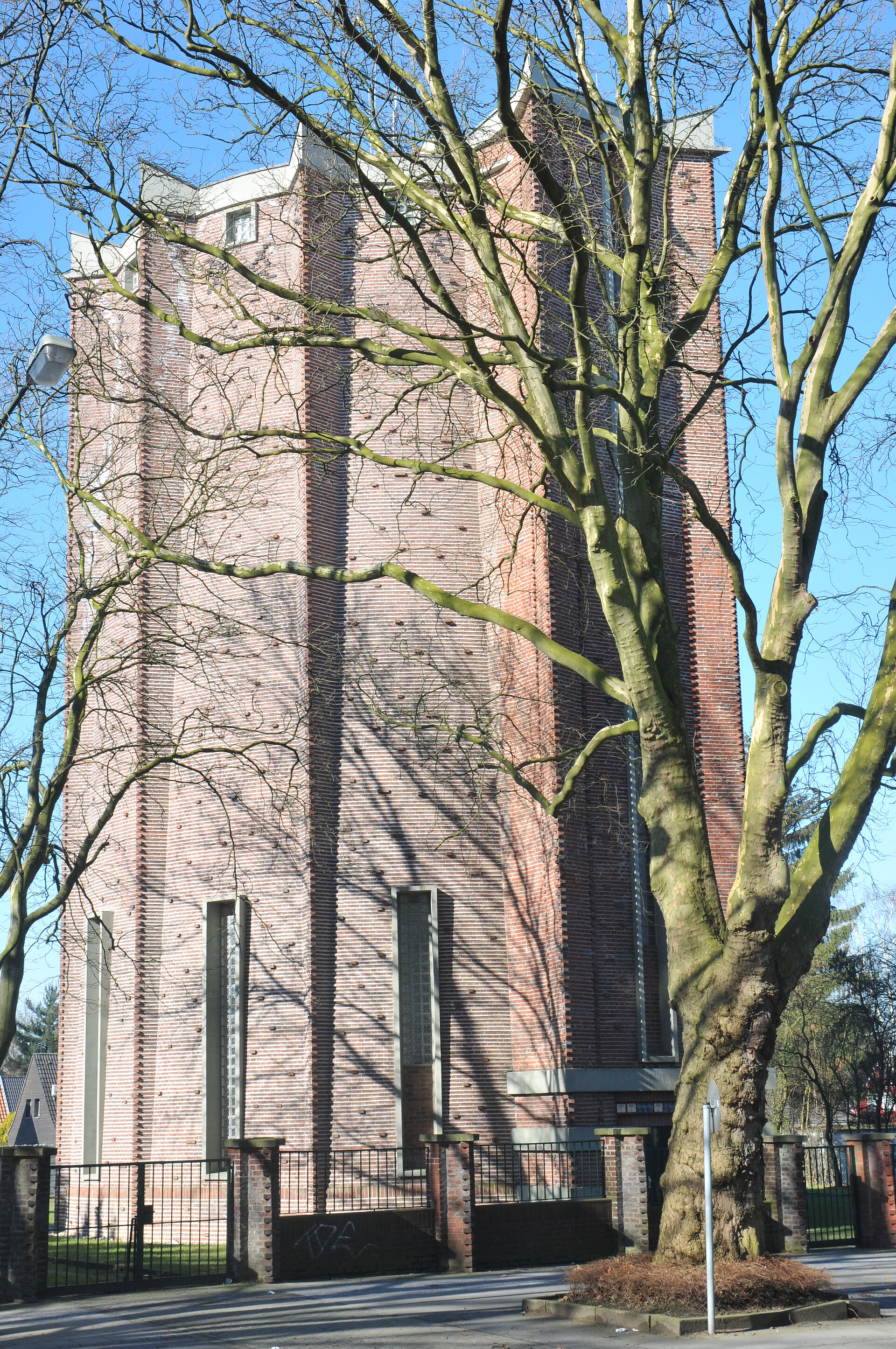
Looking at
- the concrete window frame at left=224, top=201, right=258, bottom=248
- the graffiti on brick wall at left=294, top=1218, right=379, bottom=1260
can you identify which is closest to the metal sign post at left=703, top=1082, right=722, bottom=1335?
the graffiti on brick wall at left=294, top=1218, right=379, bottom=1260

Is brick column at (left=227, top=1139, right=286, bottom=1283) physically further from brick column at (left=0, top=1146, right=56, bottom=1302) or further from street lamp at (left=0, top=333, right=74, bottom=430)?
street lamp at (left=0, top=333, right=74, bottom=430)

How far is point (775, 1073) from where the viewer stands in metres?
23.5

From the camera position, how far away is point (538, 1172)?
19.8 meters

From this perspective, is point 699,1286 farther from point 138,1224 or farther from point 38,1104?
point 38,1104

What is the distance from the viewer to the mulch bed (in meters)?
11.0

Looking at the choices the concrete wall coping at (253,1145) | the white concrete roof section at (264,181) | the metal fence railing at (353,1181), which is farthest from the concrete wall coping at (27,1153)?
the white concrete roof section at (264,181)

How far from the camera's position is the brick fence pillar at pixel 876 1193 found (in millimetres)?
20188

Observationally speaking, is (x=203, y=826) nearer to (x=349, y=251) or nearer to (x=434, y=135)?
(x=349, y=251)

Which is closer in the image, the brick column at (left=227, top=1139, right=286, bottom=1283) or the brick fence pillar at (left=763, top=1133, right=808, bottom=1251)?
the brick column at (left=227, top=1139, right=286, bottom=1283)

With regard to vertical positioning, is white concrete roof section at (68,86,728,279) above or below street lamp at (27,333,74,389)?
above

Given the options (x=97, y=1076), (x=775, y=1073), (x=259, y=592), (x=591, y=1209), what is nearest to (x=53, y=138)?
(x=259, y=592)

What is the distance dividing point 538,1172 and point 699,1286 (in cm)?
914

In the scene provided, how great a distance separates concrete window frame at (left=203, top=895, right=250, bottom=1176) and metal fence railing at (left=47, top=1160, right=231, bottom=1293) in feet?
1.72

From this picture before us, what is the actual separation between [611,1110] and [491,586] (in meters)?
8.36
